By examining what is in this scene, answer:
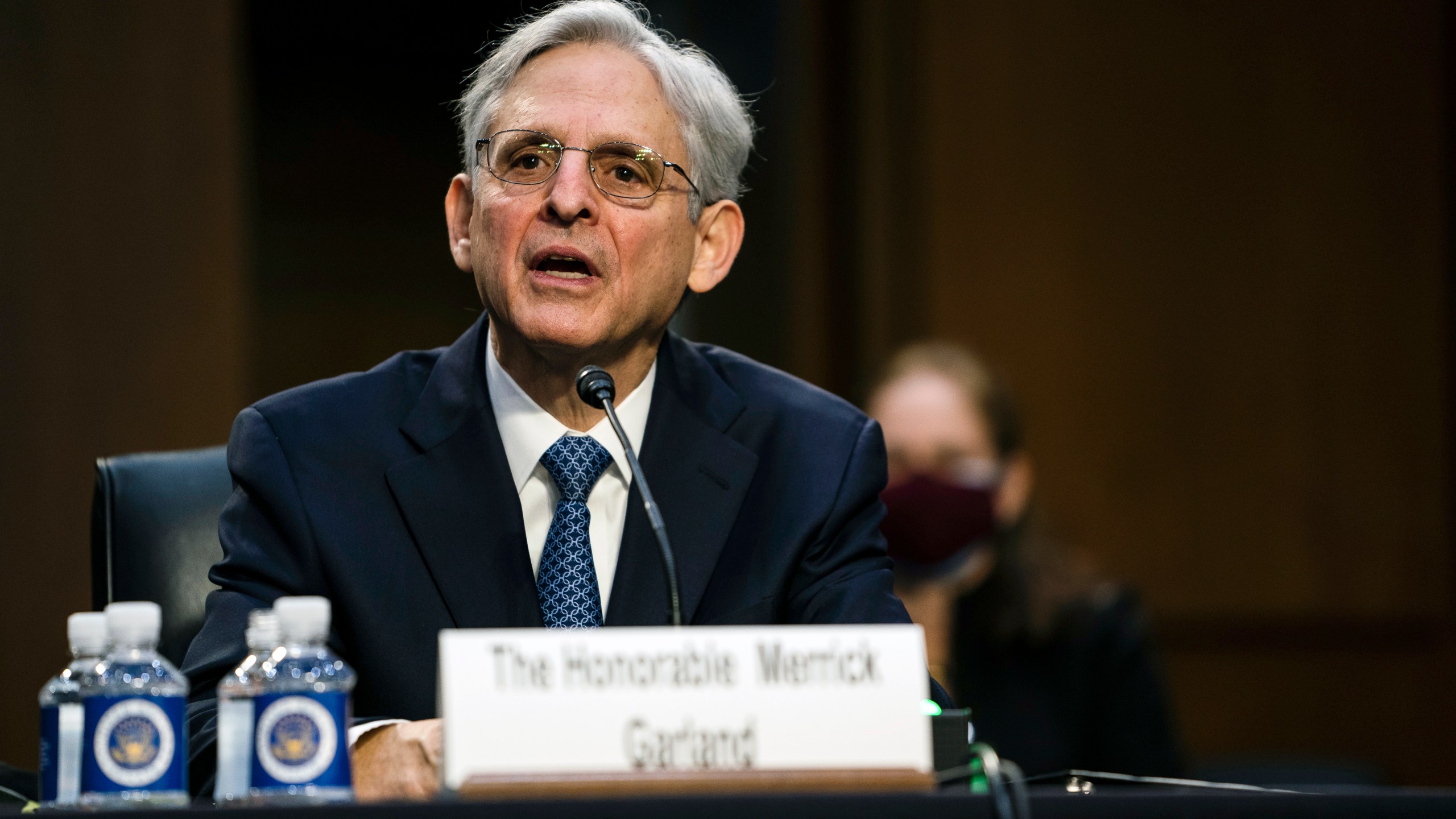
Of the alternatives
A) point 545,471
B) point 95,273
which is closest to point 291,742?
point 545,471

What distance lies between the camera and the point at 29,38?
3170mm

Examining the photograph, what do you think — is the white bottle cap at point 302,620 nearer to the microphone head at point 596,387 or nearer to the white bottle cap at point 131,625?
the white bottle cap at point 131,625

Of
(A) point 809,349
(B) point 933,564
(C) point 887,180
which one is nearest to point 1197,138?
A: (C) point 887,180

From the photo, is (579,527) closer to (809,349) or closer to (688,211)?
(688,211)

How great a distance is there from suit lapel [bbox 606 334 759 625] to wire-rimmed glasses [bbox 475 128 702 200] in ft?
0.82

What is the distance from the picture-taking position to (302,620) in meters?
0.95

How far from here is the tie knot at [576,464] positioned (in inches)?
63.7

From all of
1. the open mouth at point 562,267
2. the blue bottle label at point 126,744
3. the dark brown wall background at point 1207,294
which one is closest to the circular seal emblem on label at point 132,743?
the blue bottle label at point 126,744

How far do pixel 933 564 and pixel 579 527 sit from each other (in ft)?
4.48

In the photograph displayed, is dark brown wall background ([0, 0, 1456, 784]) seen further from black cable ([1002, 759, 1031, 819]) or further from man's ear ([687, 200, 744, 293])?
black cable ([1002, 759, 1031, 819])

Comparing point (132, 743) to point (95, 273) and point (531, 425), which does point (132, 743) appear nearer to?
point (531, 425)

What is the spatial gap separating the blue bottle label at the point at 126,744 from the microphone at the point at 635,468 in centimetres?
39

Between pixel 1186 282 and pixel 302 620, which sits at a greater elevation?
pixel 1186 282

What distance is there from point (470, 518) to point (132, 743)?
2.20 ft
